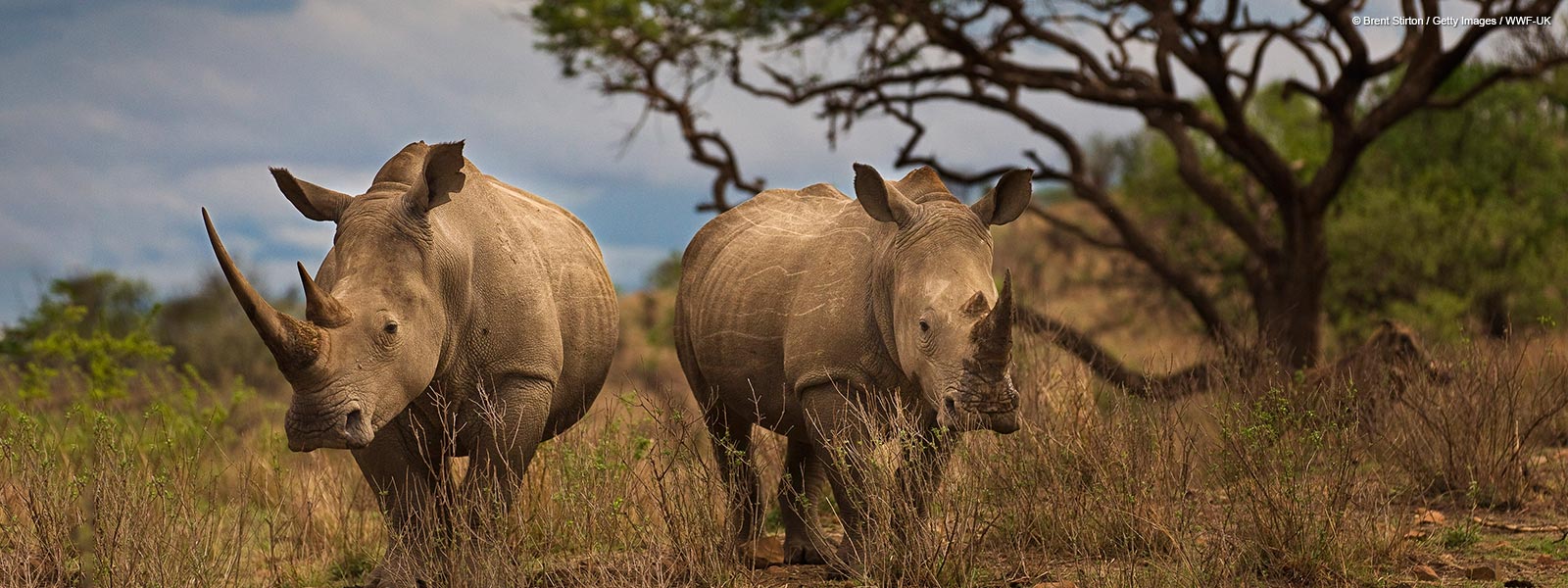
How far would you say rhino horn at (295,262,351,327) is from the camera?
450 cm

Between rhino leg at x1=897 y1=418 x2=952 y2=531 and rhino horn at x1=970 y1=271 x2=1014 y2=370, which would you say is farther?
rhino leg at x1=897 y1=418 x2=952 y2=531

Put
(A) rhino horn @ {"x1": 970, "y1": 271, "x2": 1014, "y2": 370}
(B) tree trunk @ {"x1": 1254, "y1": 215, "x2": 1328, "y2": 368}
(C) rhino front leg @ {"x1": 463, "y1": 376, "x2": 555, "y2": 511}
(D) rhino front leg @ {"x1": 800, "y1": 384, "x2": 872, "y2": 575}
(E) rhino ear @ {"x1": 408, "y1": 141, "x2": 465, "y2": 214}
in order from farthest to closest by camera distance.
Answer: (B) tree trunk @ {"x1": 1254, "y1": 215, "x2": 1328, "y2": 368}, (C) rhino front leg @ {"x1": 463, "y1": 376, "x2": 555, "y2": 511}, (D) rhino front leg @ {"x1": 800, "y1": 384, "x2": 872, "y2": 575}, (E) rhino ear @ {"x1": 408, "y1": 141, "x2": 465, "y2": 214}, (A) rhino horn @ {"x1": 970, "y1": 271, "x2": 1014, "y2": 370}

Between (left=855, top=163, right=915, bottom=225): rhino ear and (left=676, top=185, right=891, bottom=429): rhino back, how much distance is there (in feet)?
0.41

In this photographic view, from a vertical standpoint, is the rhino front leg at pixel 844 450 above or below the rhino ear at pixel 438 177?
below

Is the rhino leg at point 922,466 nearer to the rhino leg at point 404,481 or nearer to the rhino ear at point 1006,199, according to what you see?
the rhino ear at point 1006,199

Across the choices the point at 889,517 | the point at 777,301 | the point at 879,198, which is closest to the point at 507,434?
the point at 777,301

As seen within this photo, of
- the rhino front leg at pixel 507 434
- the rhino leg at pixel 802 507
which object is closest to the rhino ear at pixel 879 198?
the rhino leg at pixel 802 507

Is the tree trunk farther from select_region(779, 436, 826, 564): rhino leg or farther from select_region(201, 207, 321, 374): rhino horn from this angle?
select_region(201, 207, 321, 374): rhino horn

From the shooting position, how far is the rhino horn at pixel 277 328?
4312mm

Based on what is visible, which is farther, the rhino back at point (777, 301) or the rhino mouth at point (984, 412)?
the rhino back at point (777, 301)

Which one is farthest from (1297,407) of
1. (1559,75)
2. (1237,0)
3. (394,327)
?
(1559,75)

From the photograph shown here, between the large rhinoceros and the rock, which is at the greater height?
the large rhinoceros

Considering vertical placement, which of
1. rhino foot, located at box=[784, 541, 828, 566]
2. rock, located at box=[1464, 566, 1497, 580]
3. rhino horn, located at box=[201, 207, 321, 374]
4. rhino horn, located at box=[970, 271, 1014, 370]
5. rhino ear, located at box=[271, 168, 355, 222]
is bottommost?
rock, located at box=[1464, 566, 1497, 580]

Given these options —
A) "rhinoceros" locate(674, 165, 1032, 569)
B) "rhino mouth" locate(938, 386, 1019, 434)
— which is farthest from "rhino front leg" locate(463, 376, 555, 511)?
"rhino mouth" locate(938, 386, 1019, 434)
